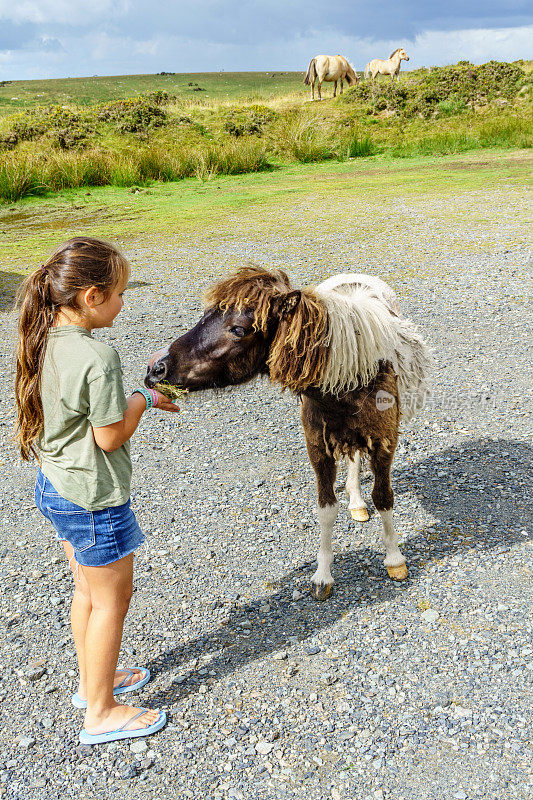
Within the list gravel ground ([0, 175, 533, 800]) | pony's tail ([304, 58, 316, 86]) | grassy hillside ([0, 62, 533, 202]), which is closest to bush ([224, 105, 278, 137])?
grassy hillside ([0, 62, 533, 202])

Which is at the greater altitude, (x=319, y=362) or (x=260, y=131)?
(x=260, y=131)

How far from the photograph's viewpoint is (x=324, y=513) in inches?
134

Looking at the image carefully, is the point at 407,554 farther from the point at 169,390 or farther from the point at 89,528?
the point at 89,528

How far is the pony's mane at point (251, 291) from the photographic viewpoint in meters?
2.59

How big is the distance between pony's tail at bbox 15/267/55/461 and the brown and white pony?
58 centimetres

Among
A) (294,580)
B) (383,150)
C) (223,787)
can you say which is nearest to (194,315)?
(294,580)

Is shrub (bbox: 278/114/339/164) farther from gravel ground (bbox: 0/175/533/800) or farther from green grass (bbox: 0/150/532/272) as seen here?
gravel ground (bbox: 0/175/533/800)

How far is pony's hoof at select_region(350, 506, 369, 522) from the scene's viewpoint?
3959 mm

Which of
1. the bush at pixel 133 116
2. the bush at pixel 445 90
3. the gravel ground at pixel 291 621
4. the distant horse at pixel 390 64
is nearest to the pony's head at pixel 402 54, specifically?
the distant horse at pixel 390 64

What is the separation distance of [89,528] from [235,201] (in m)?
13.5

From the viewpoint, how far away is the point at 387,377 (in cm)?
316

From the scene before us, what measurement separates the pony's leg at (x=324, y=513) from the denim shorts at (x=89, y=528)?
1.27 m

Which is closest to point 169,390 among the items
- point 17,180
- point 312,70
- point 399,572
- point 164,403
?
point 164,403

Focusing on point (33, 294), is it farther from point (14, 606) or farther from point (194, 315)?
point (194, 315)
